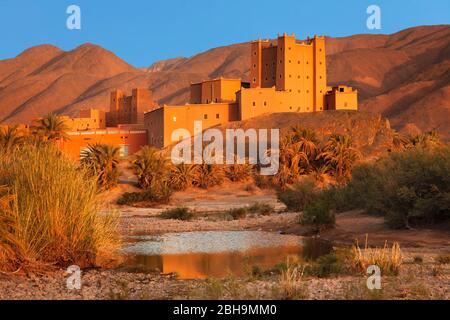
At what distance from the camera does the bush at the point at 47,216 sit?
40.8 ft

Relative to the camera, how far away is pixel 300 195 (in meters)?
30.4

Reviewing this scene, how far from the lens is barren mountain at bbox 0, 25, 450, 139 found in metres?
92.2

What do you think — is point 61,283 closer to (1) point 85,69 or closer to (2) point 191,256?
(2) point 191,256

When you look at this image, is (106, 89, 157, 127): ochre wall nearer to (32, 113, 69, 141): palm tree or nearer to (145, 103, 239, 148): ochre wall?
(145, 103, 239, 148): ochre wall

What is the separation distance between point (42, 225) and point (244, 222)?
1572cm

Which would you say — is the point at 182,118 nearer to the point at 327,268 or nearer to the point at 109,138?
the point at 109,138

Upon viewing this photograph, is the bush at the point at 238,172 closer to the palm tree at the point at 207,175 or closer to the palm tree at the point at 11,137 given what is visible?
the palm tree at the point at 207,175

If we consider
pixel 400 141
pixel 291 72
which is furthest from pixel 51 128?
pixel 400 141

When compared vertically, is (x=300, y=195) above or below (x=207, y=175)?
below

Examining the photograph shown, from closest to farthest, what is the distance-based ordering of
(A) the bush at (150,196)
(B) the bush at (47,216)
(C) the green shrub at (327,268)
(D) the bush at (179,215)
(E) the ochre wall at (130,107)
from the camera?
(B) the bush at (47,216), (C) the green shrub at (327,268), (D) the bush at (179,215), (A) the bush at (150,196), (E) the ochre wall at (130,107)

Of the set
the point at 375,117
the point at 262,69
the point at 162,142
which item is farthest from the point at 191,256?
the point at 262,69

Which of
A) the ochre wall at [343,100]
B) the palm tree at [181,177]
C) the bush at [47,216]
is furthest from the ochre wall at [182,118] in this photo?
the bush at [47,216]

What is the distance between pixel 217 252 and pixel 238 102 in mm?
38687

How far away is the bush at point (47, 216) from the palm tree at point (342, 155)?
2924 cm
